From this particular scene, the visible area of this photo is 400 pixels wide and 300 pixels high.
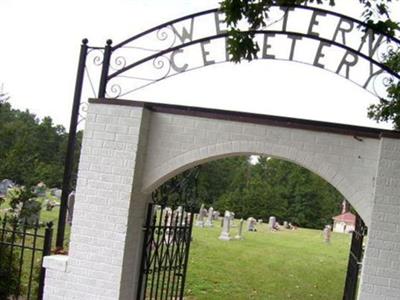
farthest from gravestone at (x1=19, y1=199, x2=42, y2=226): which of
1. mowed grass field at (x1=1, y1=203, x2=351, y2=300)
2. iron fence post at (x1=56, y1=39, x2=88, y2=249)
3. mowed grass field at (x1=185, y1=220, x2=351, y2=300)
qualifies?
mowed grass field at (x1=185, y1=220, x2=351, y2=300)

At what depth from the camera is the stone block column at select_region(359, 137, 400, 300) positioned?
455cm

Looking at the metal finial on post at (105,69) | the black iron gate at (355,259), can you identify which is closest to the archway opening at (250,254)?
the metal finial on post at (105,69)

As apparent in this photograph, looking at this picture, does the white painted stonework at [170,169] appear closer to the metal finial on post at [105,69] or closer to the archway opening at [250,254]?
the metal finial on post at [105,69]

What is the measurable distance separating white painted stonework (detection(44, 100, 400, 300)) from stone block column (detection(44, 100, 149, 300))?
1 cm

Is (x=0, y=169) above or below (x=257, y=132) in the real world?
below

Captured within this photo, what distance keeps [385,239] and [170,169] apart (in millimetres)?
2185

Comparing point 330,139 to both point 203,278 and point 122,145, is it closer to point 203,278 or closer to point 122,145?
point 122,145

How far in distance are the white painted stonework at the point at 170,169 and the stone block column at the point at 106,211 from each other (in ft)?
0.03

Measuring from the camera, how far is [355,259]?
5562mm

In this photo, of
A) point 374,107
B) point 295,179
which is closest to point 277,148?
point 374,107

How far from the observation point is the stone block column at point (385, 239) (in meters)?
4.55

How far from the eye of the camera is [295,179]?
37.7 meters

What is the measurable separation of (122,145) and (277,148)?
1.61 meters

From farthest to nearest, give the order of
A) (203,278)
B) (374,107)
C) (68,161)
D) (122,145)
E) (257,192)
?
(257,192) → (203,278) → (374,107) → (68,161) → (122,145)
